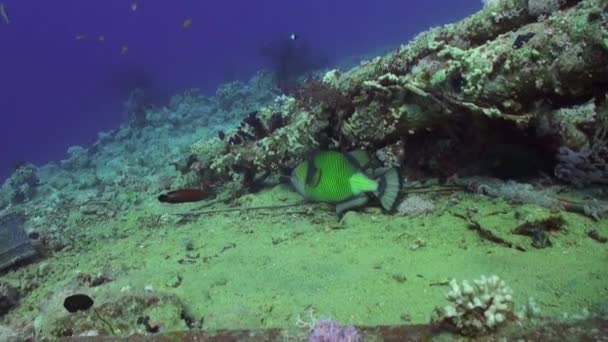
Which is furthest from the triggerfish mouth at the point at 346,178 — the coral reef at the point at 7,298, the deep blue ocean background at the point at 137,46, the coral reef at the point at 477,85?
the deep blue ocean background at the point at 137,46

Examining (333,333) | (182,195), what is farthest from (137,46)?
(333,333)

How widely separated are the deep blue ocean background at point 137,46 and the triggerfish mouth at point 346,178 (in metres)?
20.3

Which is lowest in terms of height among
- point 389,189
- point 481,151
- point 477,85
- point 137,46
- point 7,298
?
point 7,298

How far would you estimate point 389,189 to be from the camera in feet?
14.0

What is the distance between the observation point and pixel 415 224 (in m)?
3.99

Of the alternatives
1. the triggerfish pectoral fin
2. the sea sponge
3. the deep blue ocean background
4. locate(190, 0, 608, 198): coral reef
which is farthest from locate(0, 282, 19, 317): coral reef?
the deep blue ocean background

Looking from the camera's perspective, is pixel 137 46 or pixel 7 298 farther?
pixel 137 46

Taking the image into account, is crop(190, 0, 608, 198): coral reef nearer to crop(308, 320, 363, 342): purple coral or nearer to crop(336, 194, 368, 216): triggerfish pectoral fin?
crop(336, 194, 368, 216): triggerfish pectoral fin

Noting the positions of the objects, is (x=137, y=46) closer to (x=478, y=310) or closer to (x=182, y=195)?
(x=182, y=195)

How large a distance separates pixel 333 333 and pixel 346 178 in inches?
→ 102

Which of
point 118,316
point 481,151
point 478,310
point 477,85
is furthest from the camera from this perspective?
point 481,151

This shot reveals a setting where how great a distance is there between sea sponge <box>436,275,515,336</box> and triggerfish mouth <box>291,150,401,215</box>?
2.44 metres

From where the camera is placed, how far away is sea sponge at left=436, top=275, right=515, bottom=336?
1.70 m

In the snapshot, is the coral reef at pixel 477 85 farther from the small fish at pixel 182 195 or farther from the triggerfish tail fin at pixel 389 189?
the small fish at pixel 182 195
